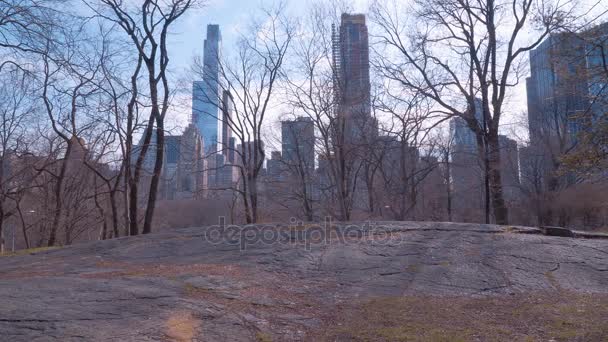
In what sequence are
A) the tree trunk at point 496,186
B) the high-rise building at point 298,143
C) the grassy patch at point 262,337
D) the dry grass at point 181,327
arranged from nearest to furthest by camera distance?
the dry grass at point 181,327 → the grassy patch at point 262,337 → the tree trunk at point 496,186 → the high-rise building at point 298,143

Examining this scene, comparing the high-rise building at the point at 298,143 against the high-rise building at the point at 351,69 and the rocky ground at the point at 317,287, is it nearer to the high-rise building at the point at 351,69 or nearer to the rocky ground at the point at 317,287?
the high-rise building at the point at 351,69

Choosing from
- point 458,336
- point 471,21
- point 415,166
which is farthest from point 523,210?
point 458,336

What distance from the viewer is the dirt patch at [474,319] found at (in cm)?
541

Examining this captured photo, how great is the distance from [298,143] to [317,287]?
79.7ft

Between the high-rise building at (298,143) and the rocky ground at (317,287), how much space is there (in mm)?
18740

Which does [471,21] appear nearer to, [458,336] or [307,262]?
[307,262]

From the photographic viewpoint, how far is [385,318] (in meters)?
6.07

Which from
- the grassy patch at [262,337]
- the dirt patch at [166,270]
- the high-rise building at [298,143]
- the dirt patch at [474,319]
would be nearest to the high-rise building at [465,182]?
the high-rise building at [298,143]

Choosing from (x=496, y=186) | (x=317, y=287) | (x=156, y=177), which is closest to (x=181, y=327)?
(x=317, y=287)

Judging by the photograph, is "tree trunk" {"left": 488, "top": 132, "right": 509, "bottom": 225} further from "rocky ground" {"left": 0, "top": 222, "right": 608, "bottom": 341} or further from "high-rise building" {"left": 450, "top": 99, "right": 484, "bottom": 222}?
"high-rise building" {"left": 450, "top": 99, "right": 484, "bottom": 222}

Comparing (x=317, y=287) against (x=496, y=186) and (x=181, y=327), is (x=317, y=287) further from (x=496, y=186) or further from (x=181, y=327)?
(x=496, y=186)

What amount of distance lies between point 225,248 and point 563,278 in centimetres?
606

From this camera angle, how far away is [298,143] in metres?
31.8

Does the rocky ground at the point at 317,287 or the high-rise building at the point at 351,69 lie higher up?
the high-rise building at the point at 351,69
